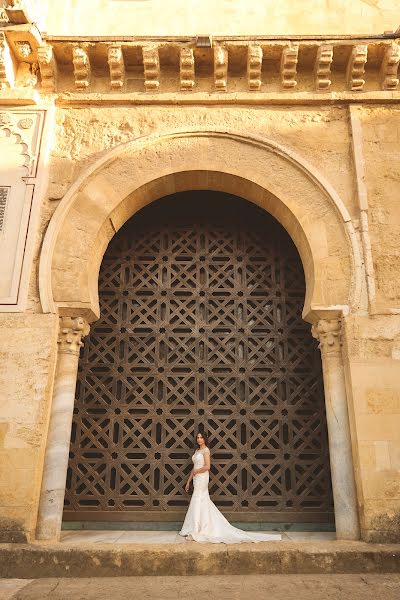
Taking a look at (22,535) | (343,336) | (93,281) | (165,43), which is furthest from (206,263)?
(22,535)

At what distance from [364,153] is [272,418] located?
3.21 metres

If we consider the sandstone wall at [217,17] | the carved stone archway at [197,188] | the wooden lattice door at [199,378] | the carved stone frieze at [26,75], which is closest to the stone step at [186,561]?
the carved stone archway at [197,188]

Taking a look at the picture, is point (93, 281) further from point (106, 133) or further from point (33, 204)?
point (106, 133)

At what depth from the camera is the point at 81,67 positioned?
18.5 feet

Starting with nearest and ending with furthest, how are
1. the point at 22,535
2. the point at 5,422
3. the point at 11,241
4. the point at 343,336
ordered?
the point at 22,535 < the point at 5,422 < the point at 343,336 < the point at 11,241

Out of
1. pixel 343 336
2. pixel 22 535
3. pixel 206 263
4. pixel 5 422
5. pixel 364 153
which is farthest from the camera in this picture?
pixel 206 263

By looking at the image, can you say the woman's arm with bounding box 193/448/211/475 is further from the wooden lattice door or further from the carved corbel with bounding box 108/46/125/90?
the carved corbel with bounding box 108/46/125/90

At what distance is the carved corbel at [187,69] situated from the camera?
554cm

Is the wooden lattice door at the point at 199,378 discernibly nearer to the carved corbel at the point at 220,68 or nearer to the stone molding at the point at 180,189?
the stone molding at the point at 180,189

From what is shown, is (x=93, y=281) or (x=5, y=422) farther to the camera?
(x=93, y=281)

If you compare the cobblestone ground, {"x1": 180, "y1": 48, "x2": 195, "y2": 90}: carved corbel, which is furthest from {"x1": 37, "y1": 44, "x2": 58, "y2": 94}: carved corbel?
the cobblestone ground

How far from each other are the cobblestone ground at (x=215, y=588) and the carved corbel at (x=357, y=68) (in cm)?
517

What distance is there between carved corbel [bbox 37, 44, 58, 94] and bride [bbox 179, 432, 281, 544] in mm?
4527

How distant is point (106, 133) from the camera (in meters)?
5.57
